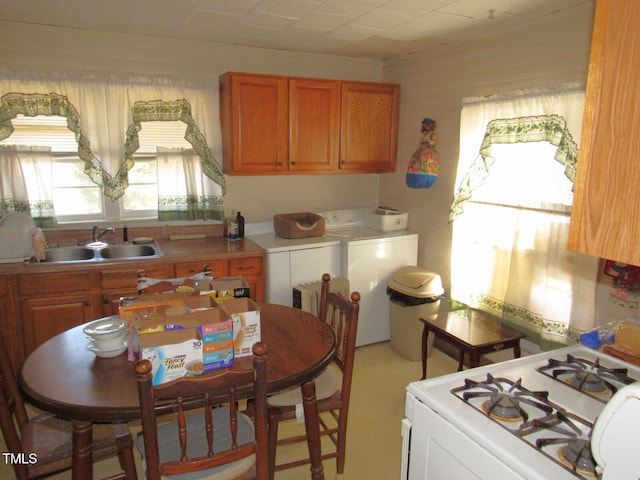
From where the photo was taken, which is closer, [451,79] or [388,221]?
[451,79]

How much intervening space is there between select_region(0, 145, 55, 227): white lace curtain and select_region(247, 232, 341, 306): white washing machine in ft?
5.02

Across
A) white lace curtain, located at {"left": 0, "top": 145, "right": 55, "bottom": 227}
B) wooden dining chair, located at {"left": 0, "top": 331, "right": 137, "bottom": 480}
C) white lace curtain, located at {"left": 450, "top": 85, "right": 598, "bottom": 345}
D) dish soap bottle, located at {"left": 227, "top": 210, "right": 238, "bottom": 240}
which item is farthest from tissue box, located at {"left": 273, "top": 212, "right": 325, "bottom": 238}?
wooden dining chair, located at {"left": 0, "top": 331, "right": 137, "bottom": 480}

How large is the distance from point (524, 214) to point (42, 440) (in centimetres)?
284

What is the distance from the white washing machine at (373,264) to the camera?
3.65 m

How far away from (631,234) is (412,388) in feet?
3.02

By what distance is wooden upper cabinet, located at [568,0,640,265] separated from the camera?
81cm

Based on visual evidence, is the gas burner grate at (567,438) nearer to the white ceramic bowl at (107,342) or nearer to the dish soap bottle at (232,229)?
the white ceramic bowl at (107,342)

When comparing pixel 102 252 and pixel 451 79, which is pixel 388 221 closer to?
pixel 451 79

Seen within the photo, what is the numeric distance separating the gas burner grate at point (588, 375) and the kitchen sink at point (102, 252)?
8.24 feet

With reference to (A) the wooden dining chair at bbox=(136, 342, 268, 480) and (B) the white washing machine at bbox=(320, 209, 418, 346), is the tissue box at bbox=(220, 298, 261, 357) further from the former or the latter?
(B) the white washing machine at bbox=(320, 209, 418, 346)

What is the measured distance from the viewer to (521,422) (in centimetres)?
137

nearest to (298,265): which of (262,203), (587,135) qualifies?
(262,203)

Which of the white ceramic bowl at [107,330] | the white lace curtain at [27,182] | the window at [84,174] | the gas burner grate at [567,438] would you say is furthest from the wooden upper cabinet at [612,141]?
the white lace curtain at [27,182]

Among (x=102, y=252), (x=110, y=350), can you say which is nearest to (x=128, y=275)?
(x=102, y=252)
